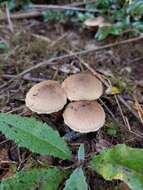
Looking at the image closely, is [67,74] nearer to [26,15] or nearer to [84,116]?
[84,116]

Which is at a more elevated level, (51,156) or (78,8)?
(78,8)

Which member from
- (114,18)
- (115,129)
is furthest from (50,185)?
(114,18)

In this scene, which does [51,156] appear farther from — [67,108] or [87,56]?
[87,56]

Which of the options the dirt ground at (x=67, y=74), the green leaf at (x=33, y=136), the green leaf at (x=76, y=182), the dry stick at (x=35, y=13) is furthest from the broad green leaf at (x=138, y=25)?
the green leaf at (x=76, y=182)

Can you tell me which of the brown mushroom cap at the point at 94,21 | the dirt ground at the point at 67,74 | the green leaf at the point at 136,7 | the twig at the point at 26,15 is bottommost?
the dirt ground at the point at 67,74

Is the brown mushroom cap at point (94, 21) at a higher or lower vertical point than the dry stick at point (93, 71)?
higher

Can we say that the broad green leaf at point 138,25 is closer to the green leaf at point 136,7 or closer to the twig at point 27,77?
the green leaf at point 136,7

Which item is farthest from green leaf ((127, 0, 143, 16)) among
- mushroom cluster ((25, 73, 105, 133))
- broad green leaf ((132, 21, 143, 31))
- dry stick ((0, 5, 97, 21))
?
mushroom cluster ((25, 73, 105, 133))
